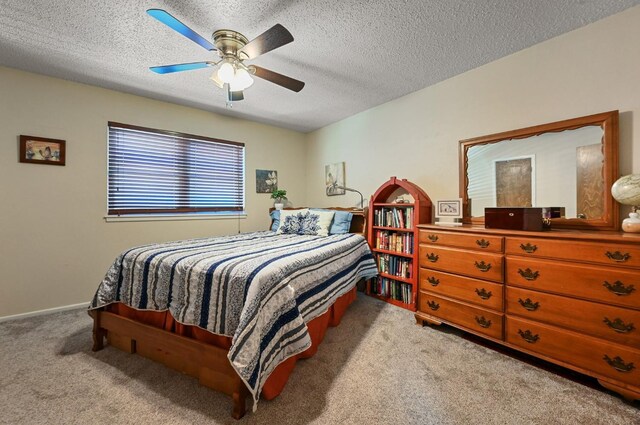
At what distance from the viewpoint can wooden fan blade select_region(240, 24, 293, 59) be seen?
1.46 metres

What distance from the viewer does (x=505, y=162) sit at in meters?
2.21

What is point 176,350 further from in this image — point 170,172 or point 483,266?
point 170,172

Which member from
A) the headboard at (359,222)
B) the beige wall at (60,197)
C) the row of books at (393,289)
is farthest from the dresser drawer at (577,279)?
the beige wall at (60,197)

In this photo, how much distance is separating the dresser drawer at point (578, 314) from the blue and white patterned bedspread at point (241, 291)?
130 centimetres

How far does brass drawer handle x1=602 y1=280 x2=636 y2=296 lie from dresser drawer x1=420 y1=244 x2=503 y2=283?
504 millimetres

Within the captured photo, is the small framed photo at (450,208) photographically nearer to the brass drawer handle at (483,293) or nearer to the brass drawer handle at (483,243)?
the brass drawer handle at (483,243)

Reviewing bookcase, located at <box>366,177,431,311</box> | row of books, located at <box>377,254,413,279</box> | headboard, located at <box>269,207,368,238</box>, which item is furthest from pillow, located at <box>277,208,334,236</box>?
row of books, located at <box>377,254,413,279</box>

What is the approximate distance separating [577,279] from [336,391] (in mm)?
1559

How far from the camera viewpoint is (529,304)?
167 centimetres

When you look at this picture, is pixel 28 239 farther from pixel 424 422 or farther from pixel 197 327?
pixel 424 422

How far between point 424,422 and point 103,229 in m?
3.43

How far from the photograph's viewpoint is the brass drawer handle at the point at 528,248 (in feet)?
5.42

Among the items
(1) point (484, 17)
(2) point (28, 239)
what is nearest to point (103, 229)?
(2) point (28, 239)

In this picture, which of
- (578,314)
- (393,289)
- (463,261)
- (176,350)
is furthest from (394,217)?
(176,350)
